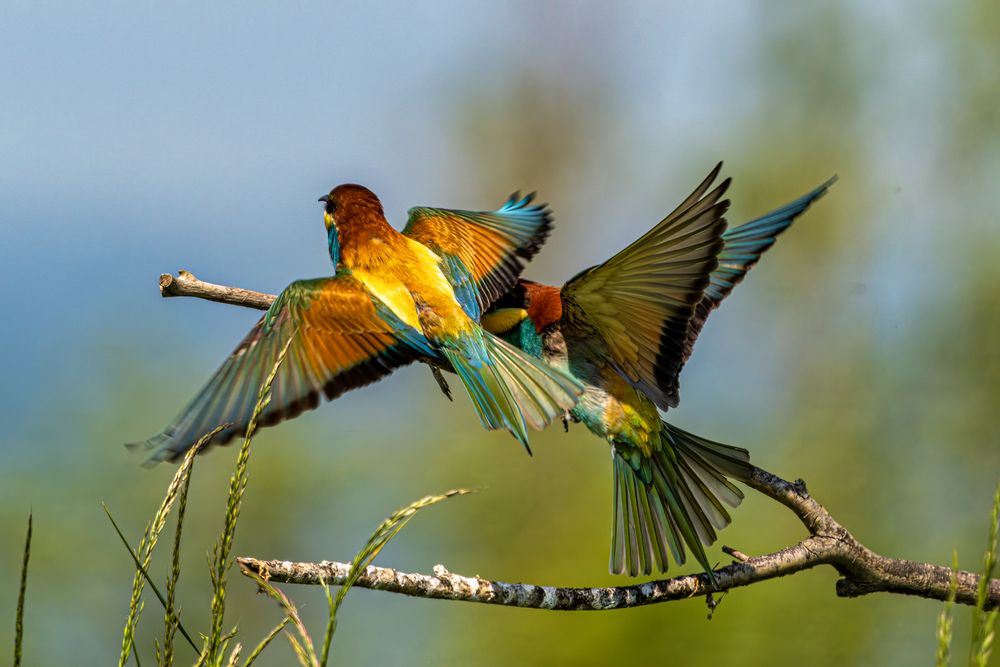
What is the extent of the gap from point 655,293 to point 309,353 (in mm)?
691

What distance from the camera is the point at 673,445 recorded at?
2127 millimetres

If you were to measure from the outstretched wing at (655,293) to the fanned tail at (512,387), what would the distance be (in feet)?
0.72

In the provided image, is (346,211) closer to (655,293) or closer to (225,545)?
(655,293)

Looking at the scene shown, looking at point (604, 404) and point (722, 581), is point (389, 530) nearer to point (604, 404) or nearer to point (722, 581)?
point (722, 581)

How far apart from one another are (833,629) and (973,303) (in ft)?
5.72

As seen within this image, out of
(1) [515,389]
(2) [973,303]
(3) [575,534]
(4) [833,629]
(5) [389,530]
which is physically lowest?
(5) [389,530]

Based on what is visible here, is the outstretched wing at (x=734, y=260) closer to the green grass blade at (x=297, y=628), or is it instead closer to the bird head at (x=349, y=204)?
the bird head at (x=349, y=204)

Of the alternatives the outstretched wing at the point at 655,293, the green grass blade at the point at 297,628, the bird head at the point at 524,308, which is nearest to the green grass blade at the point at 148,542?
the green grass blade at the point at 297,628

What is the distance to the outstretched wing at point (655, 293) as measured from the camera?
1844 millimetres

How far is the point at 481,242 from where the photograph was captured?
243 cm

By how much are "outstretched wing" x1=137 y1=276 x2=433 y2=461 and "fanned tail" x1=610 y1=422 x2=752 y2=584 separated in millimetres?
525

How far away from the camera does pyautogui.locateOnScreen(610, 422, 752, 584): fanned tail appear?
205 cm

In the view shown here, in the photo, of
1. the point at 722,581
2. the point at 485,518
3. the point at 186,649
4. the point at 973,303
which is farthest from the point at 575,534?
the point at 722,581

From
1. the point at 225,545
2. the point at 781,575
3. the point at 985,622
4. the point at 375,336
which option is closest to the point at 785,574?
the point at 781,575
